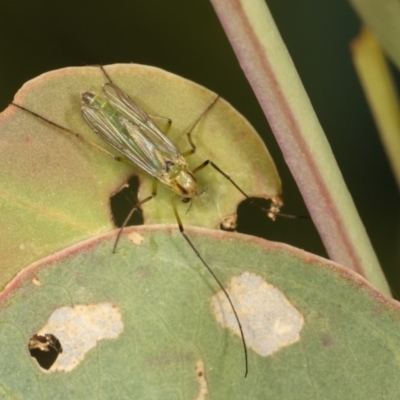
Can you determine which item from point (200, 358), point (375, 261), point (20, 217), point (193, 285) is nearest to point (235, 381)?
point (200, 358)

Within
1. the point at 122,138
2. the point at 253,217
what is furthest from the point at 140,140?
the point at 253,217

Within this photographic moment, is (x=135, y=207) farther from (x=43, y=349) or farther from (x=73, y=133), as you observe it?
(x=43, y=349)

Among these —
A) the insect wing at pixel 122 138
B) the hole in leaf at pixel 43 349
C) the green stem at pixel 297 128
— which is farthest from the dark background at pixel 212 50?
the hole in leaf at pixel 43 349

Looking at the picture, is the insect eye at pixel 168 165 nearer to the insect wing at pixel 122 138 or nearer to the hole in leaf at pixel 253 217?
the insect wing at pixel 122 138

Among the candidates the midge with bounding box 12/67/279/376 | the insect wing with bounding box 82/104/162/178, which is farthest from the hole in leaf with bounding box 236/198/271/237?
the insect wing with bounding box 82/104/162/178

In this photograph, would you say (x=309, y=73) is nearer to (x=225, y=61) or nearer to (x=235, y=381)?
(x=225, y=61)

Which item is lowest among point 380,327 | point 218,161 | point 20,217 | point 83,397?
point 380,327
